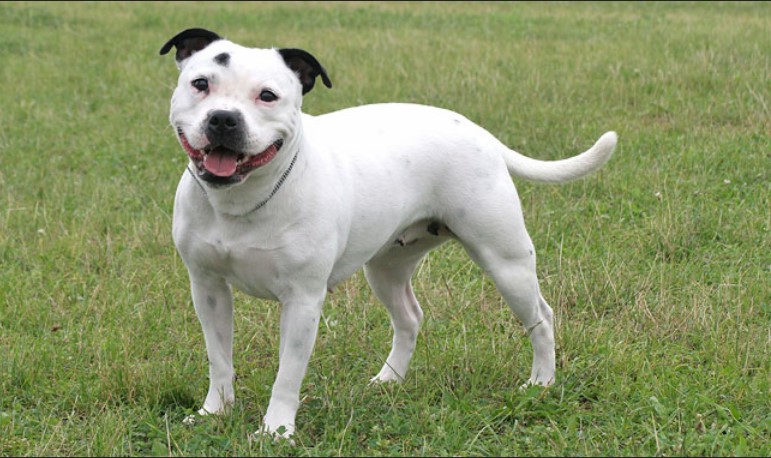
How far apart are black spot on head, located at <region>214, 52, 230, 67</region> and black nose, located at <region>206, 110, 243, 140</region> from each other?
0.74 feet

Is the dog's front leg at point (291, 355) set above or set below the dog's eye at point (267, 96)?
below

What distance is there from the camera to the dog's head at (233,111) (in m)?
3.71

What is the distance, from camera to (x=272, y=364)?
16.7ft

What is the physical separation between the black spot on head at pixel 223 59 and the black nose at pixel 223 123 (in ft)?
0.74

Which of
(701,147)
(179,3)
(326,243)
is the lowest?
(179,3)

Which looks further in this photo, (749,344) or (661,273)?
(661,273)

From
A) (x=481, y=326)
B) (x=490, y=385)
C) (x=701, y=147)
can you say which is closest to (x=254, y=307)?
(x=481, y=326)

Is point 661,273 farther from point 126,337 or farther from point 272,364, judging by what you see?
point 126,337

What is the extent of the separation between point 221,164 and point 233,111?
20 cm

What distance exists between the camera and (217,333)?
439 cm

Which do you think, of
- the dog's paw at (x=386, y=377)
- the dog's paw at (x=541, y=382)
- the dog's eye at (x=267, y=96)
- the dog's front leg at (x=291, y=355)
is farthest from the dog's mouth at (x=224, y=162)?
the dog's paw at (x=541, y=382)

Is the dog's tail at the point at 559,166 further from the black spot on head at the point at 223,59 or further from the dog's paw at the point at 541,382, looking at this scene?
the black spot on head at the point at 223,59

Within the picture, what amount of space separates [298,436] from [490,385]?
3.32 ft

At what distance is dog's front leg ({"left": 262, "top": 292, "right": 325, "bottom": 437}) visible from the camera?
4.09 m
